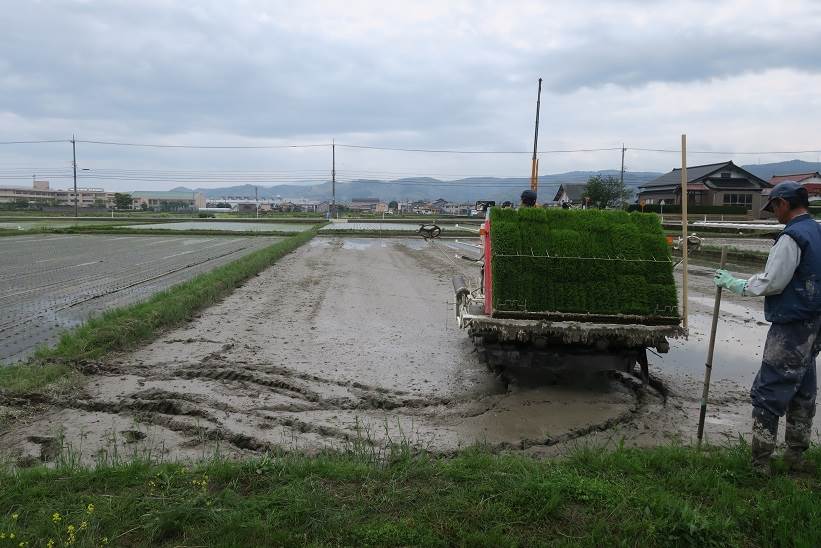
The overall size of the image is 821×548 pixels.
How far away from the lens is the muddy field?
467 cm

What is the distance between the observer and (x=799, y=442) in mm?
3842

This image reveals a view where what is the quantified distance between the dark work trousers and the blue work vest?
72 mm

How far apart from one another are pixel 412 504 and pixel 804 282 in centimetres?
280

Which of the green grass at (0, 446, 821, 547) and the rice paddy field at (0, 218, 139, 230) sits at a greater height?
the rice paddy field at (0, 218, 139, 230)

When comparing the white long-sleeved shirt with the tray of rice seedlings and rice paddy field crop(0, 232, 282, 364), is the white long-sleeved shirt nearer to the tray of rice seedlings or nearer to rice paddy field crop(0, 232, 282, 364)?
the tray of rice seedlings

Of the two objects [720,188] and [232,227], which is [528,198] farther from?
[720,188]

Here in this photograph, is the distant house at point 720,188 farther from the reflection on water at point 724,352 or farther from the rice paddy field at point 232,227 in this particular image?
the reflection on water at point 724,352

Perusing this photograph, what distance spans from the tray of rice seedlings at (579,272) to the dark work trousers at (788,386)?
2021mm

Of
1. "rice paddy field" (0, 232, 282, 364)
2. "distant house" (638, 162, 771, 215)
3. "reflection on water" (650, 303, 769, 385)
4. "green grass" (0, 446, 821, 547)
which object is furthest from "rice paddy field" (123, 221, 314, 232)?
"green grass" (0, 446, 821, 547)

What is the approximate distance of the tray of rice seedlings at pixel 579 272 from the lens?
589cm

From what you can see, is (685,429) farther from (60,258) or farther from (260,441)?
(60,258)

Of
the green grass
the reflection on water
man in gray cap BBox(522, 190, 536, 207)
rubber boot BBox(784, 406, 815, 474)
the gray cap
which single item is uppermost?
man in gray cap BBox(522, 190, 536, 207)

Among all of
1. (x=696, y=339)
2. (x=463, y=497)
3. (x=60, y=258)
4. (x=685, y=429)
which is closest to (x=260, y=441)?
(x=463, y=497)

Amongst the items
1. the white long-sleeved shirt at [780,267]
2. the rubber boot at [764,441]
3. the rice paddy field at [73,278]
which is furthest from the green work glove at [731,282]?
the rice paddy field at [73,278]
